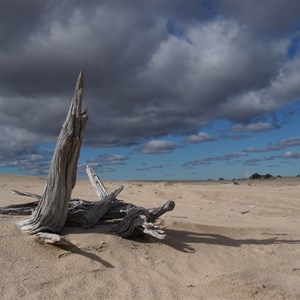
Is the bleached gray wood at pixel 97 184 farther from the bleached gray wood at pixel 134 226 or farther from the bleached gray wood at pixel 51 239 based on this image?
the bleached gray wood at pixel 51 239

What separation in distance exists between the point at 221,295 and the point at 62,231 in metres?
2.21

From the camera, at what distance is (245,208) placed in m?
11.1

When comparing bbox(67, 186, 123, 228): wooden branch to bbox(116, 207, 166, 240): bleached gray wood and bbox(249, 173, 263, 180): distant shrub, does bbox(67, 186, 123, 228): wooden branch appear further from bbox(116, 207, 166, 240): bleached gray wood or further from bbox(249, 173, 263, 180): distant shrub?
bbox(249, 173, 263, 180): distant shrub

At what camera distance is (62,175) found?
5.15m

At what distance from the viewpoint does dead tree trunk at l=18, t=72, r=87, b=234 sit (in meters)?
4.96

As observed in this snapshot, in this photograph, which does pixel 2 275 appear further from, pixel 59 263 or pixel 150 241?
pixel 150 241

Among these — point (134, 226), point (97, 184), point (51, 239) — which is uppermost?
point (97, 184)

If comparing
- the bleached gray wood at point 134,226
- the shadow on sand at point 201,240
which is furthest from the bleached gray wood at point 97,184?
the shadow on sand at point 201,240

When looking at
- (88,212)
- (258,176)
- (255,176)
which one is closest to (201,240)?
(88,212)

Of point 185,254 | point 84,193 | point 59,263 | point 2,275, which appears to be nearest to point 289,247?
point 185,254

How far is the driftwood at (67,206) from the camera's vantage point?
196 inches

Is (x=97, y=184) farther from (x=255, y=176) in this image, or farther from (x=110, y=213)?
(x=255, y=176)

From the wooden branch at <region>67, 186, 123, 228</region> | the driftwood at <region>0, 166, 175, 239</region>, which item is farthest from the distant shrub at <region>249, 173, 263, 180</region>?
the wooden branch at <region>67, 186, 123, 228</region>

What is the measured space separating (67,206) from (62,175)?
0.46 metres
